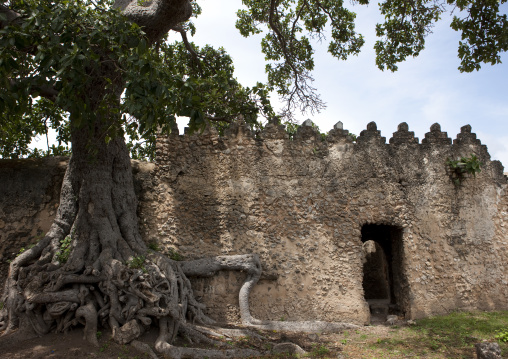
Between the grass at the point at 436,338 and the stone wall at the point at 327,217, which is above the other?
the stone wall at the point at 327,217

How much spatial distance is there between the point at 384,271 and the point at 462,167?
22.9 feet

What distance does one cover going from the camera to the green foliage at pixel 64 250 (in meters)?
7.09

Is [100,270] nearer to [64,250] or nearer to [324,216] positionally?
[64,250]

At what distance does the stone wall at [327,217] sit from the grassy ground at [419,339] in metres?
0.57

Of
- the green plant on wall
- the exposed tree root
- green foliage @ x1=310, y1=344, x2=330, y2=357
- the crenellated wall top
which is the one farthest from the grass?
the crenellated wall top

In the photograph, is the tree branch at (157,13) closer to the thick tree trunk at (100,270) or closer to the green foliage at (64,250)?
the thick tree trunk at (100,270)

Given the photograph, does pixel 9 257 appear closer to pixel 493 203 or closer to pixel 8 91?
pixel 8 91

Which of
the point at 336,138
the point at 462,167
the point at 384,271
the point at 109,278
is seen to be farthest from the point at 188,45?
the point at 384,271

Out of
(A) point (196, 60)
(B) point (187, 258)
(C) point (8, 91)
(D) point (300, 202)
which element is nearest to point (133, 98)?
(C) point (8, 91)

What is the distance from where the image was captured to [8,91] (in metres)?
5.44

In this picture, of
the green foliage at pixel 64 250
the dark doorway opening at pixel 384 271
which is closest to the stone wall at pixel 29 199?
the green foliage at pixel 64 250

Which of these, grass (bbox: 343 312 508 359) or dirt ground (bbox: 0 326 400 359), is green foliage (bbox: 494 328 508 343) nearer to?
grass (bbox: 343 312 508 359)

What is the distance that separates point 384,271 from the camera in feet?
51.7

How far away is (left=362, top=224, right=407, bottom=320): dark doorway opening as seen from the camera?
9.51 metres
